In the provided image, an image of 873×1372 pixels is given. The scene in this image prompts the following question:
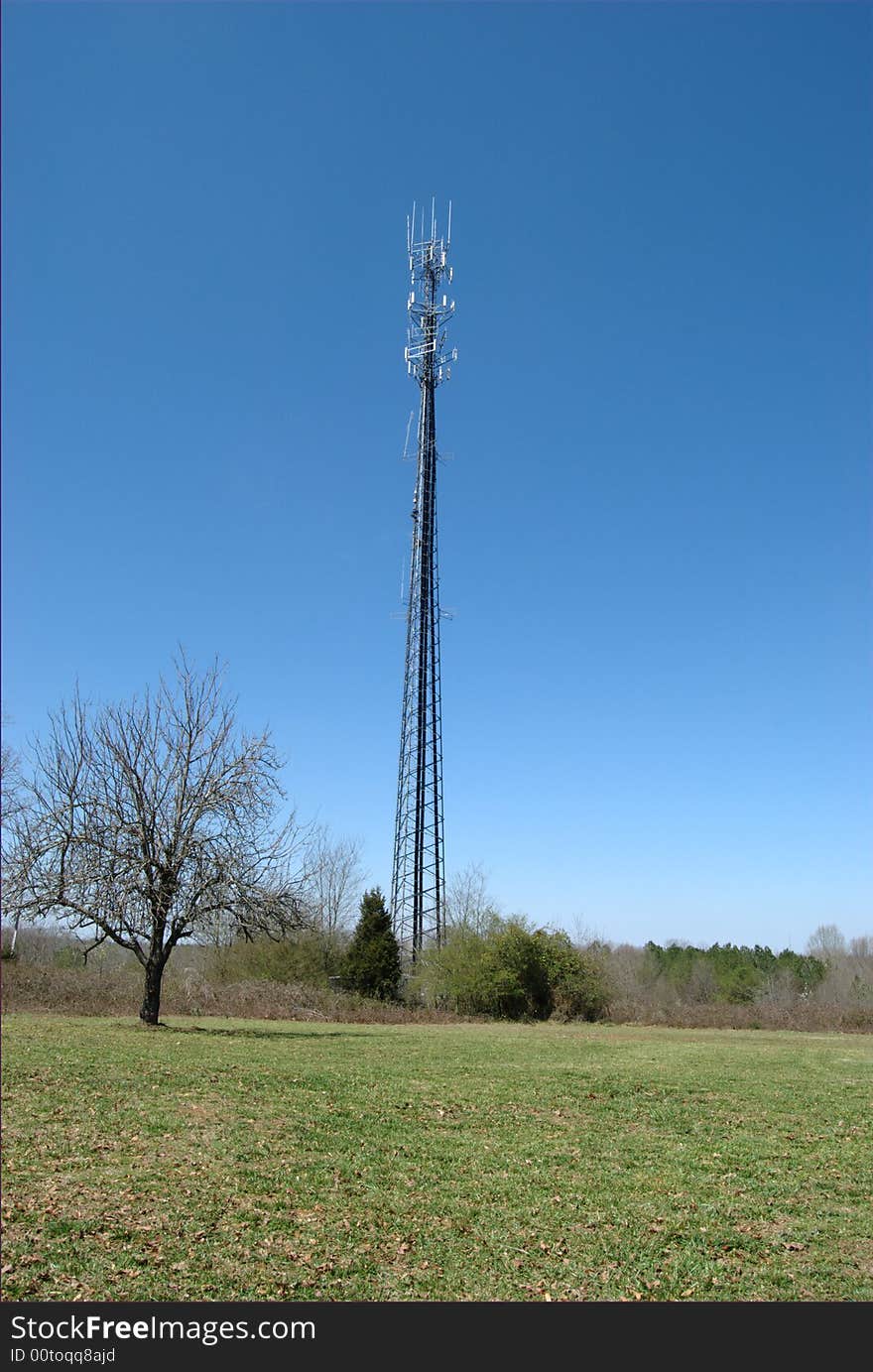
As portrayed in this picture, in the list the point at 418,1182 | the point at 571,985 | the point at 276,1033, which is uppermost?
the point at 418,1182

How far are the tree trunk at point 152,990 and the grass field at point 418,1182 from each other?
16.0ft

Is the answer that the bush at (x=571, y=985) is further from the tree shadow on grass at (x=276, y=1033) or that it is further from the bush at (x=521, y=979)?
the tree shadow on grass at (x=276, y=1033)

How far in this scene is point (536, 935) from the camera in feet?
124

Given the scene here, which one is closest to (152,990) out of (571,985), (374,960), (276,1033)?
(276,1033)

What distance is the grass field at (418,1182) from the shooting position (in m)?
6.69

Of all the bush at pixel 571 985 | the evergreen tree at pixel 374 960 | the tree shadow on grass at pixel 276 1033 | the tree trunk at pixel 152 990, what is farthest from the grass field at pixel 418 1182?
the evergreen tree at pixel 374 960

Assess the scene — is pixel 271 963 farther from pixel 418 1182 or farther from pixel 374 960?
pixel 418 1182

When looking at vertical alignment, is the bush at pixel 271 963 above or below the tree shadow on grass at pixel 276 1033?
above

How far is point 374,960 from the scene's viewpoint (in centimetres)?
3812

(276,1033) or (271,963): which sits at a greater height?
(271,963)

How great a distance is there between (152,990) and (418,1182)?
14.4 meters

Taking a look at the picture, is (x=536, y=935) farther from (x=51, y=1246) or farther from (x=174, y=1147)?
(x=51, y=1246)

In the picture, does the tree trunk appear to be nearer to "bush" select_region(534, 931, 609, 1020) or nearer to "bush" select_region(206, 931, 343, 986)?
"bush" select_region(206, 931, 343, 986)

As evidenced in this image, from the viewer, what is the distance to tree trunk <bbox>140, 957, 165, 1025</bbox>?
2095cm
